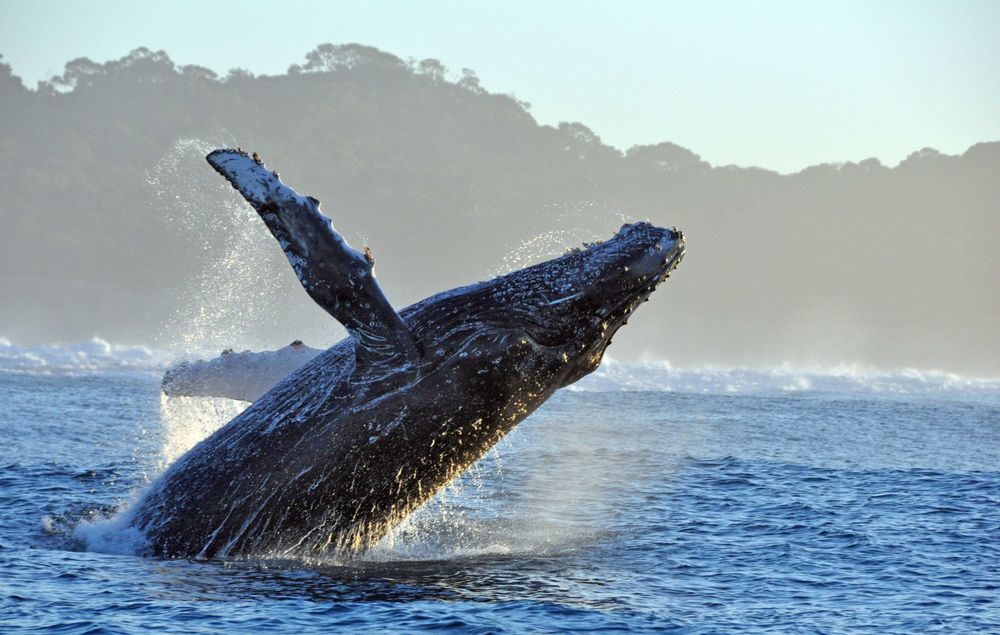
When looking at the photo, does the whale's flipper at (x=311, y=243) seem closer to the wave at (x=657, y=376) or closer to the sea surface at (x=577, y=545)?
the sea surface at (x=577, y=545)

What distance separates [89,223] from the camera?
302ft

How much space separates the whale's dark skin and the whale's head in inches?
0.4

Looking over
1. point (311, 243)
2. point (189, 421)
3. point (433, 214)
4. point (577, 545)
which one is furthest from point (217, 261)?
point (311, 243)

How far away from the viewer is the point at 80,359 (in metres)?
40.8

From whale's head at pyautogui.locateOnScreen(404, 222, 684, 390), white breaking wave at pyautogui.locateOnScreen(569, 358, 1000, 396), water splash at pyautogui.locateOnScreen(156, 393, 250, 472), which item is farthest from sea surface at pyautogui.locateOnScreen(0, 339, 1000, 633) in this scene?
white breaking wave at pyautogui.locateOnScreen(569, 358, 1000, 396)

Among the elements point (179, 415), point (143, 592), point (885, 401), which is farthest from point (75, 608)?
point (885, 401)

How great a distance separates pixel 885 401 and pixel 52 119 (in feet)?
287

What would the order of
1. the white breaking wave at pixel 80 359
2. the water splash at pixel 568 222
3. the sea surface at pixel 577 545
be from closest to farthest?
1. the sea surface at pixel 577 545
2. the white breaking wave at pixel 80 359
3. the water splash at pixel 568 222

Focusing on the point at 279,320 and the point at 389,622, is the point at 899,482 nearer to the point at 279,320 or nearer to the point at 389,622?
the point at 389,622

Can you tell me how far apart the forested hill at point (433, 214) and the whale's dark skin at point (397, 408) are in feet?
201

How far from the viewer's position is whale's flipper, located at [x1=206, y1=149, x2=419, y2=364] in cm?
856

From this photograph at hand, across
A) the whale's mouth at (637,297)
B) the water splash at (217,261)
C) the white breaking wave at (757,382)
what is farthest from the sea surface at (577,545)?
the water splash at (217,261)

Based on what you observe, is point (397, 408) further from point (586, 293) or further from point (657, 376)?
point (657, 376)

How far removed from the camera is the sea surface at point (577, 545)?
8.31 meters
